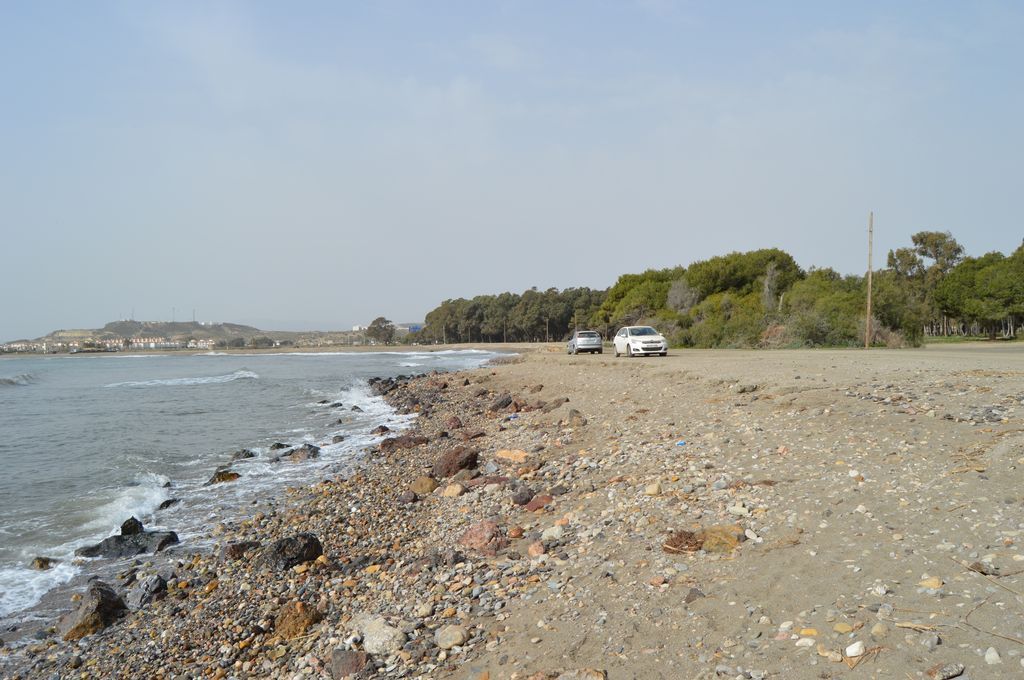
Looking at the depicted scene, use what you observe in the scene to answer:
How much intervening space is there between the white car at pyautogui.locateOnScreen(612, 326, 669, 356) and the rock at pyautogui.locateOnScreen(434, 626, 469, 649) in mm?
26083

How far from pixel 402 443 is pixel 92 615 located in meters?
8.63

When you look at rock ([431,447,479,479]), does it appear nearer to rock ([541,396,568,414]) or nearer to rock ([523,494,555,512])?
rock ([523,494,555,512])

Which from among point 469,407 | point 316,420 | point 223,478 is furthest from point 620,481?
point 316,420

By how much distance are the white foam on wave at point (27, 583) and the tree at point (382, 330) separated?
6685 inches

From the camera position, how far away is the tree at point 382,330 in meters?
177

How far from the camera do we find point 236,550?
8.27m

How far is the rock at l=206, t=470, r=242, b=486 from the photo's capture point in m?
13.0

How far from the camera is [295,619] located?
19.4 feet

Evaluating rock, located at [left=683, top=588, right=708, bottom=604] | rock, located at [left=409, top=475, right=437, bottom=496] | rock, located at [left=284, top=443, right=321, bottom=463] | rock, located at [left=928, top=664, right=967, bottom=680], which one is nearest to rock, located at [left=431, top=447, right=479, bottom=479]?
rock, located at [left=409, top=475, right=437, bottom=496]

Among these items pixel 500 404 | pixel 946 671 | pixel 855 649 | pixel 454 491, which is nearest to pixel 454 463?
pixel 454 491

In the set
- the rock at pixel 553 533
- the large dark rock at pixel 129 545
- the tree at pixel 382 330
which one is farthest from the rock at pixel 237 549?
the tree at pixel 382 330

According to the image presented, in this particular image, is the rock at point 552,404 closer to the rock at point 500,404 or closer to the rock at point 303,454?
the rock at point 500,404

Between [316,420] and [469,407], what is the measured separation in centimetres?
587

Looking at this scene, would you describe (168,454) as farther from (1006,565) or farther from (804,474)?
(1006,565)
